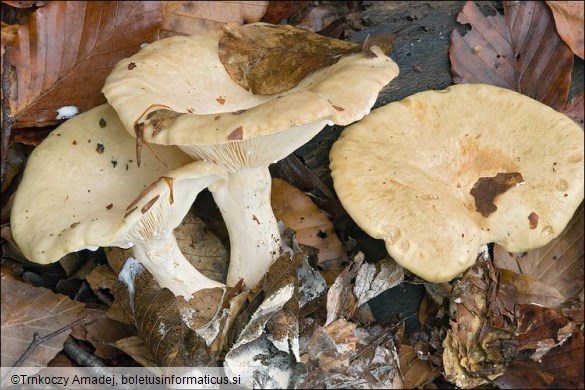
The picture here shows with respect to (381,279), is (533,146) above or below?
above

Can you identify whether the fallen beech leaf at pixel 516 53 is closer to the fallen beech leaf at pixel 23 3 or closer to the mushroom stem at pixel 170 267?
the mushroom stem at pixel 170 267

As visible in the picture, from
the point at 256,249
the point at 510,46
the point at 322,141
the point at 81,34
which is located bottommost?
the point at 256,249

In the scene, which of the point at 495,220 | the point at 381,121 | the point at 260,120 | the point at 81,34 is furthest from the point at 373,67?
the point at 81,34

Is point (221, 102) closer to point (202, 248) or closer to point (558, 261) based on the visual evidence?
point (202, 248)

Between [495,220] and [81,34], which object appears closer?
[495,220]

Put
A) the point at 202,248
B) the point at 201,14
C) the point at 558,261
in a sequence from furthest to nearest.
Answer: the point at 201,14 < the point at 558,261 < the point at 202,248

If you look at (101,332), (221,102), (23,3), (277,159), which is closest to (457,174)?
(277,159)

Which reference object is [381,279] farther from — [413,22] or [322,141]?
[413,22]

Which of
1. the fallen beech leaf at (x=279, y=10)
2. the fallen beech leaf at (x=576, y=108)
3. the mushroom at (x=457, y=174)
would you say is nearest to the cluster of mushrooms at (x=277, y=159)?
the mushroom at (x=457, y=174)
